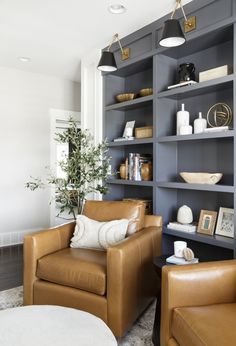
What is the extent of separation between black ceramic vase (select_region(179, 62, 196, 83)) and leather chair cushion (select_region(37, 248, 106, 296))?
1725 millimetres

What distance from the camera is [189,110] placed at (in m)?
2.93

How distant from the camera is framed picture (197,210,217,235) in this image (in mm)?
2542

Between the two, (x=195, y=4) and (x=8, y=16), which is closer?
(x=195, y=4)

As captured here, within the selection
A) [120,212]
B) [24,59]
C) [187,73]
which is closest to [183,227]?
[120,212]

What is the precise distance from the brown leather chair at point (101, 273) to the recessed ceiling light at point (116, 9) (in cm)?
176

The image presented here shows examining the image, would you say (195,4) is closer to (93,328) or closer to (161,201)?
(161,201)

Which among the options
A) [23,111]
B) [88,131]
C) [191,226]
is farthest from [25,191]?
[191,226]

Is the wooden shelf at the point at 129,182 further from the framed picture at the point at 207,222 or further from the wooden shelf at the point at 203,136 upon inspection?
the framed picture at the point at 207,222

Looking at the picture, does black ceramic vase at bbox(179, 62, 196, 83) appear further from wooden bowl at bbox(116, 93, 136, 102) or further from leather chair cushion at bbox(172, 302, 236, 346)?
leather chair cushion at bbox(172, 302, 236, 346)

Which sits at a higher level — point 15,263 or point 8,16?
point 8,16

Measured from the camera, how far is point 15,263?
351cm

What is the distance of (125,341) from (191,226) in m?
1.15

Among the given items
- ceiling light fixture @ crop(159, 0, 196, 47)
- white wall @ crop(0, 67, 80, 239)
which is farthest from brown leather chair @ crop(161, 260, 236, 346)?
white wall @ crop(0, 67, 80, 239)

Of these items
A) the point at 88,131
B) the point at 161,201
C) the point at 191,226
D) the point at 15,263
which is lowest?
the point at 15,263
